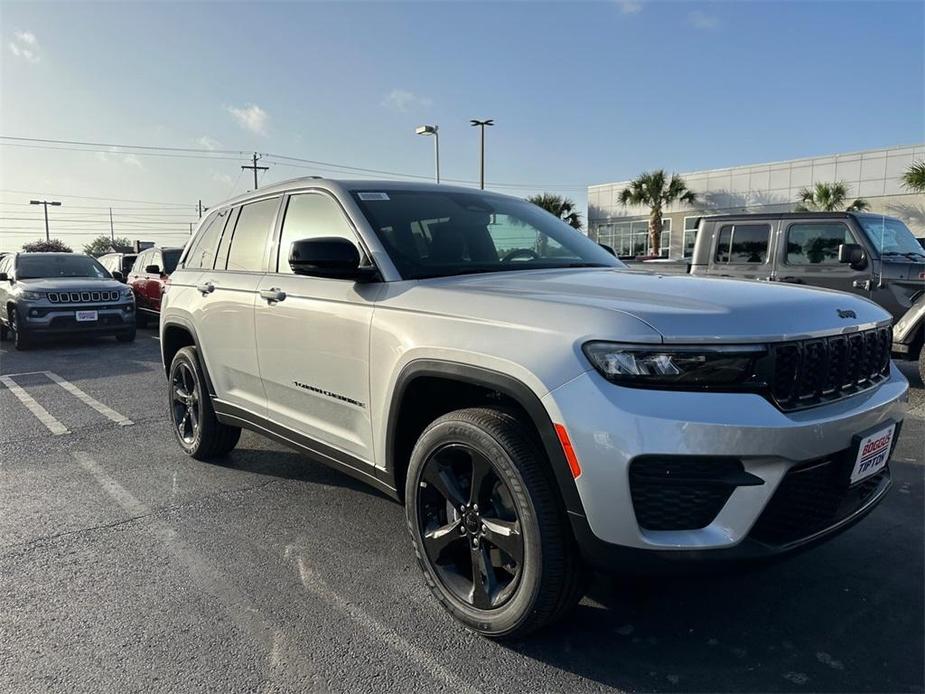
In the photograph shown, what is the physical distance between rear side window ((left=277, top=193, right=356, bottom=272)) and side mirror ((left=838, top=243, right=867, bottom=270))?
6.31m

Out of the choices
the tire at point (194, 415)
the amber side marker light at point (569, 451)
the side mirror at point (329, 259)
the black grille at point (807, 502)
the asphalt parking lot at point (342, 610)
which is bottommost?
the asphalt parking lot at point (342, 610)

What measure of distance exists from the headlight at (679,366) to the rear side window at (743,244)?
22.4 feet

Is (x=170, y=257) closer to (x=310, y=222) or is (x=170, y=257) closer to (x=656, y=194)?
(x=310, y=222)

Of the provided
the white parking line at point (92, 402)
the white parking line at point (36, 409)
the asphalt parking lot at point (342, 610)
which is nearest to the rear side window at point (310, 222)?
the asphalt parking lot at point (342, 610)

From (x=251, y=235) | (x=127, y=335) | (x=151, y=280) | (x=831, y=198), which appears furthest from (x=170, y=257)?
(x=831, y=198)

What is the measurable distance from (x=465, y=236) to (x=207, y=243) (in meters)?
2.26

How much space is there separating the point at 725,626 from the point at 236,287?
3.16 m

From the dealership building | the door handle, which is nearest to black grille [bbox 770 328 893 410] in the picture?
the door handle

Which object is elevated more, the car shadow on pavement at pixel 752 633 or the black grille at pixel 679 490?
the black grille at pixel 679 490

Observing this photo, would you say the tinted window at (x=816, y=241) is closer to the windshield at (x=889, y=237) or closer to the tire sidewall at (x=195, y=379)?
the windshield at (x=889, y=237)

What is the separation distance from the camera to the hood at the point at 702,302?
7.08 feet

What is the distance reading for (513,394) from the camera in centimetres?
232

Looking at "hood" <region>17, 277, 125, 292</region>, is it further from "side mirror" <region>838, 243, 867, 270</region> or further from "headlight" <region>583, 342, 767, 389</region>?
"headlight" <region>583, 342, 767, 389</region>

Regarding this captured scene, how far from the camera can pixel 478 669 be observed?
2428mm
